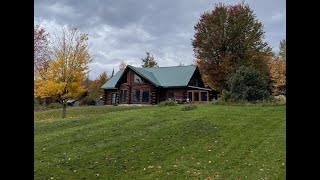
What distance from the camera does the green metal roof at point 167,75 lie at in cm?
3700

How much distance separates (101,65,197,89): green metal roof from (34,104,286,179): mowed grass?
18993 mm

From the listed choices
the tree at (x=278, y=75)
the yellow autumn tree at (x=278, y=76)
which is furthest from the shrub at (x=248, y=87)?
the yellow autumn tree at (x=278, y=76)

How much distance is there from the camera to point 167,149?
11.7 meters

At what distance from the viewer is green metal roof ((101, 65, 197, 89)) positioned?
37000 millimetres

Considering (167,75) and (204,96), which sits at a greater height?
(167,75)

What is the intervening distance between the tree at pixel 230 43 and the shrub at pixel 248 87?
32.5 feet

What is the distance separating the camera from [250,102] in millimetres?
25484

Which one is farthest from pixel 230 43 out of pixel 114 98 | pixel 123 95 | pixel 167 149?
pixel 167 149

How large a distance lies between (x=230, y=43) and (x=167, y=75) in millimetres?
8697

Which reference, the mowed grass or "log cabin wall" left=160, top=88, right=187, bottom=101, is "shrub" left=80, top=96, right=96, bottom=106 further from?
the mowed grass

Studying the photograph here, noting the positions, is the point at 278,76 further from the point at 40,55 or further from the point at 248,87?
the point at 40,55
